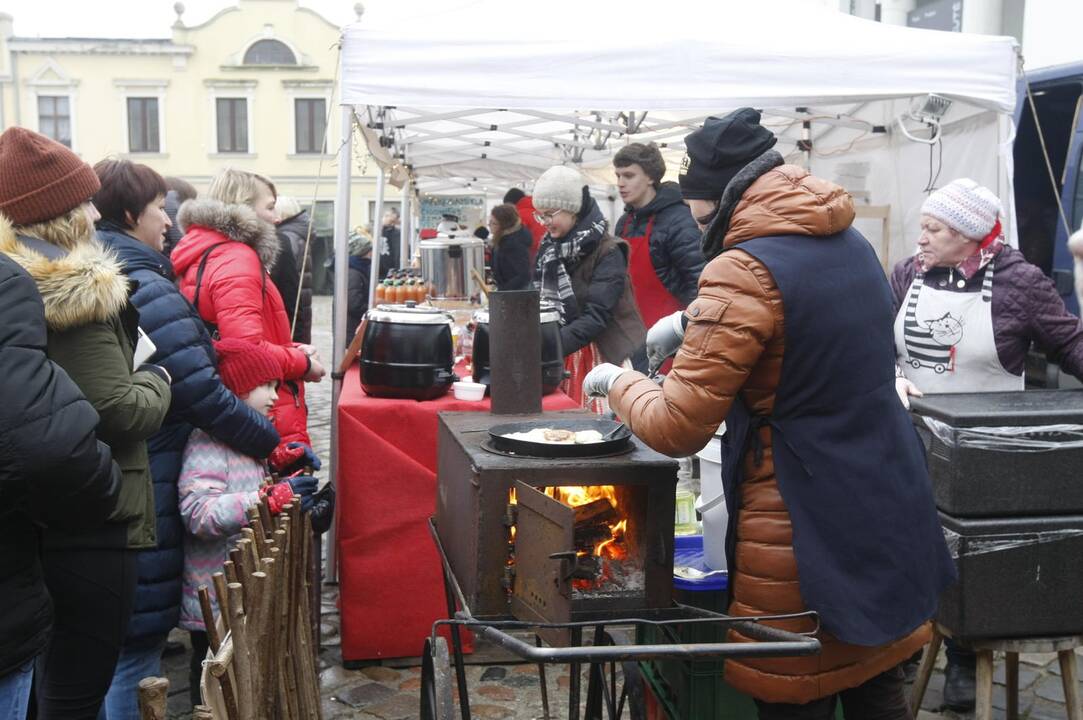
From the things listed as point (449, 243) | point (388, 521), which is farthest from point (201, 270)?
point (449, 243)

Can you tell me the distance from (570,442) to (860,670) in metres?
0.85

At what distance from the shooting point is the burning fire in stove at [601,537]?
2301 mm

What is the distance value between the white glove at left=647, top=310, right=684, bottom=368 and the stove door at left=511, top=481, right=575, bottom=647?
0.51m

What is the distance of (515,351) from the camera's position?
2852 mm

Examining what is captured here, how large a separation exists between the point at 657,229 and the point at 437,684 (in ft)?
12.0

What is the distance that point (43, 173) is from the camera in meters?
2.30

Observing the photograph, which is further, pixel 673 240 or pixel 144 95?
pixel 144 95

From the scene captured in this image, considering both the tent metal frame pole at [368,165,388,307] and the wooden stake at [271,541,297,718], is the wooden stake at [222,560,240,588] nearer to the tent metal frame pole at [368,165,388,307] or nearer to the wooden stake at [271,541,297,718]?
the wooden stake at [271,541,297,718]

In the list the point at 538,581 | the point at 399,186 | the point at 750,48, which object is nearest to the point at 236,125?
the point at 399,186

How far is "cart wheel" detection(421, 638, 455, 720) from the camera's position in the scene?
2305mm

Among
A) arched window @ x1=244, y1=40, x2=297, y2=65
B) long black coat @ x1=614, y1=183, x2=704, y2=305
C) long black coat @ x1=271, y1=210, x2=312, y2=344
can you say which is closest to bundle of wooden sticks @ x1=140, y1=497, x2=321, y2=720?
long black coat @ x1=271, y1=210, x2=312, y2=344

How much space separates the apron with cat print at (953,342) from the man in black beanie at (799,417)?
1.41 metres

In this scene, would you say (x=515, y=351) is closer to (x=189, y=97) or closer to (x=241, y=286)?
(x=241, y=286)

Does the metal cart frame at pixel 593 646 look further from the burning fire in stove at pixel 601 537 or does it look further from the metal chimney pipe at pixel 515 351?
the metal chimney pipe at pixel 515 351
